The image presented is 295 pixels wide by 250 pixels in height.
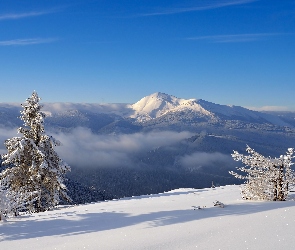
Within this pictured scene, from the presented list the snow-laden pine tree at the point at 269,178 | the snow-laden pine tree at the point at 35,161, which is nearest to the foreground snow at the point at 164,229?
the snow-laden pine tree at the point at 269,178

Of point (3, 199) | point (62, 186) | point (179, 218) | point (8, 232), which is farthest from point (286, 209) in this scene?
point (62, 186)

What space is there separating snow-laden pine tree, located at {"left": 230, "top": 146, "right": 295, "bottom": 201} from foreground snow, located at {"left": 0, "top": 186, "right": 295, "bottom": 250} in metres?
1.49

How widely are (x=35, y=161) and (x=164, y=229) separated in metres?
15.4

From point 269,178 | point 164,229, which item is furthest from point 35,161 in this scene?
point 269,178

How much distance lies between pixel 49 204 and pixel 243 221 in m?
16.4

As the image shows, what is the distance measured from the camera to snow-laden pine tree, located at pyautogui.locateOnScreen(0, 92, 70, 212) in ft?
64.6

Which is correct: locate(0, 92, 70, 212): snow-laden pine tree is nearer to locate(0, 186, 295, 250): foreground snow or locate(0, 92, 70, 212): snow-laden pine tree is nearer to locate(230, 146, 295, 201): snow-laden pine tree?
locate(0, 186, 295, 250): foreground snow

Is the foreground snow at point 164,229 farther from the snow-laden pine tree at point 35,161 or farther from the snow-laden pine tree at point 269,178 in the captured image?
the snow-laden pine tree at point 35,161

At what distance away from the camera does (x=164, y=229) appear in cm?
720

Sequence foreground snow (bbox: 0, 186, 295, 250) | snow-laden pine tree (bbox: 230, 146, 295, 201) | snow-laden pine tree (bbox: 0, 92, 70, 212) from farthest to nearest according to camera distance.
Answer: snow-laden pine tree (bbox: 0, 92, 70, 212) < snow-laden pine tree (bbox: 230, 146, 295, 201) < foreground snow (bbox: 0, 186, 295, 250)

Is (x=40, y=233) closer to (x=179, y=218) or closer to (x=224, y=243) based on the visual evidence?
(x=179, y=218)

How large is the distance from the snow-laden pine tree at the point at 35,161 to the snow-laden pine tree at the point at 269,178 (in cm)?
1349

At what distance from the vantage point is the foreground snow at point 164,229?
20.2 ft

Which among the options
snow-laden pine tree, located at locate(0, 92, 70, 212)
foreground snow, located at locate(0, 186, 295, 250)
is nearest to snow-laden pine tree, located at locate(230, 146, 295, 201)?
foreground snow, located at locate(0, 186, 295, 250)
